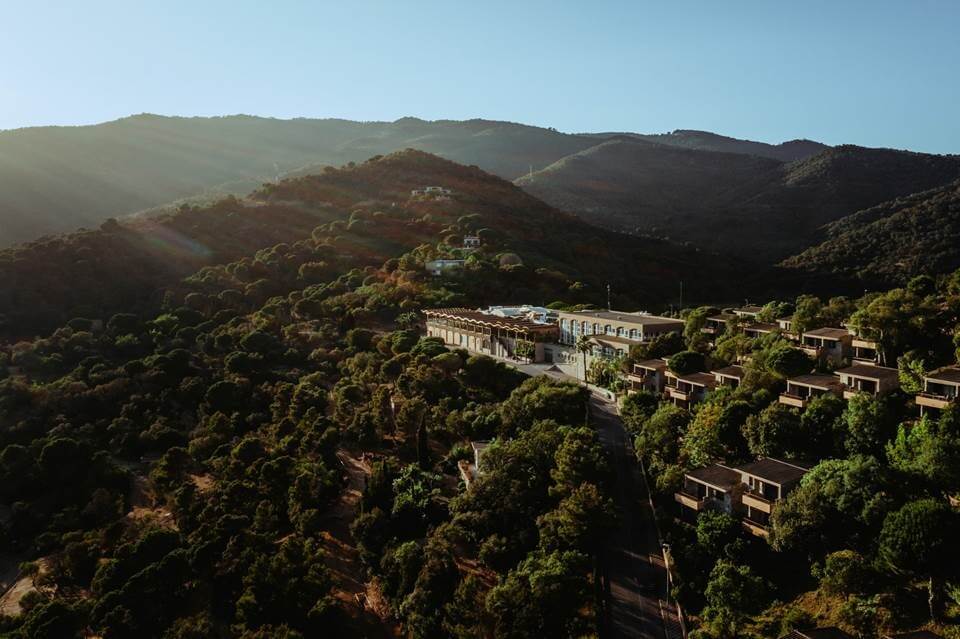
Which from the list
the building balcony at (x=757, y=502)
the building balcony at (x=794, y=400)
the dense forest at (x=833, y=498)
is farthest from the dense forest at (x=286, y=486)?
the building balcony at (x=794, y=400)

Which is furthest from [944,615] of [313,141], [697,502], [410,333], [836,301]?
[313,141]

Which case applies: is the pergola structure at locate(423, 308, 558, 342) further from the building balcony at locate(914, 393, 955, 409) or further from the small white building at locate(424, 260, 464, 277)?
the building balcony at locate(914, 393, 955, 409)

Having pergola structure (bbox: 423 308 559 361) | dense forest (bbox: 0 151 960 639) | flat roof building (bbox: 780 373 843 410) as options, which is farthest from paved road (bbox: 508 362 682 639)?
pergola structure (bbox: 423 308 559 361)

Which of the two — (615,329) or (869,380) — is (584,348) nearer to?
(615,329)

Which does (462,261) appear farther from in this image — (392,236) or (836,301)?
(836,301)

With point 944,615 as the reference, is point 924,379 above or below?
above

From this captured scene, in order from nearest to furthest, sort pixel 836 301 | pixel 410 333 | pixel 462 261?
pixel 836 301, pixel 410 333, pixel 462 261
